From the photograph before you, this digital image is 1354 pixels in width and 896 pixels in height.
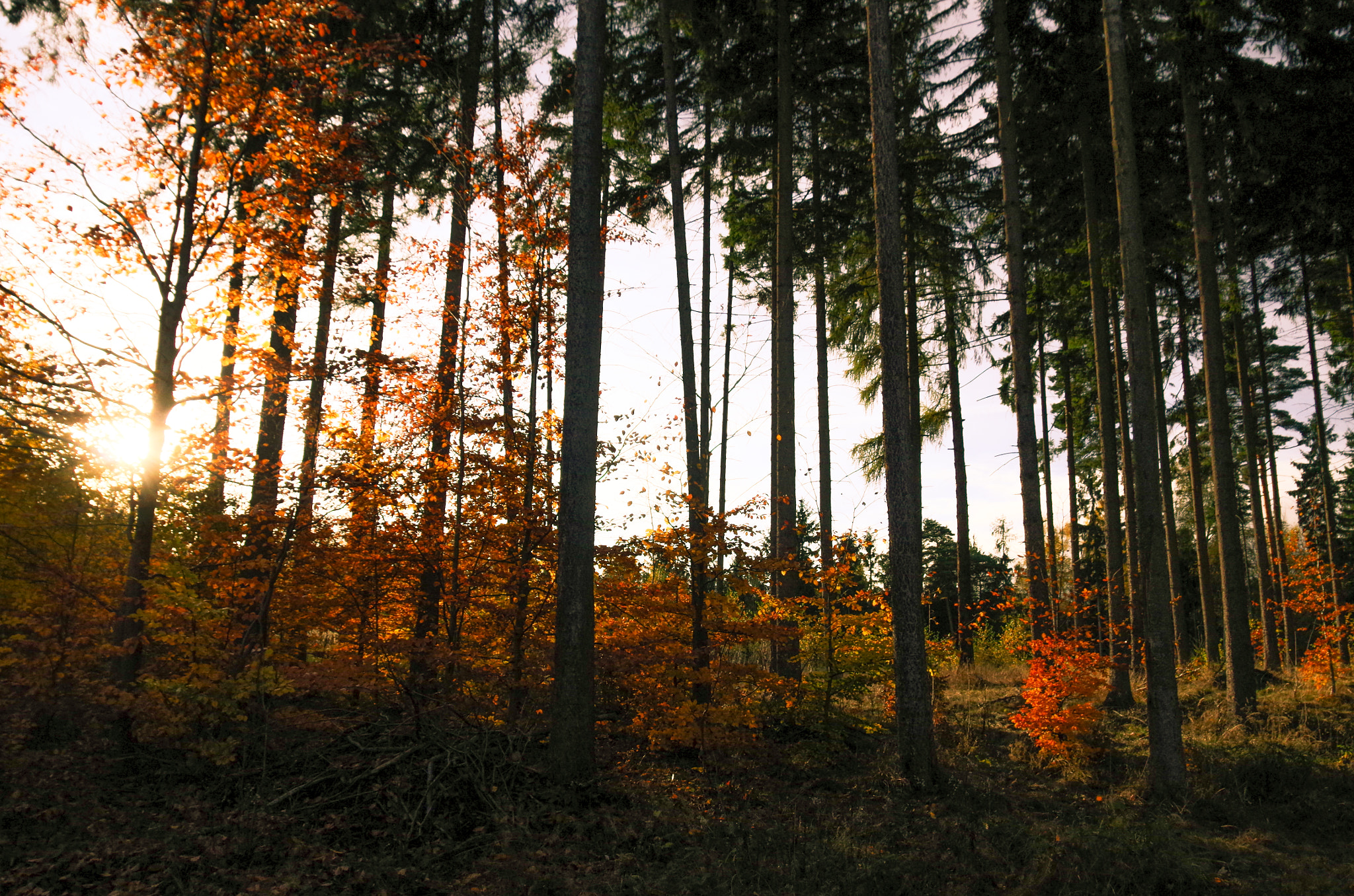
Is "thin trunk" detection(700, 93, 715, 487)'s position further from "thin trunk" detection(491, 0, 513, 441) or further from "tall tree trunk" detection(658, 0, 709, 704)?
Result: "thin trunk" detection(491, 0, 513, 441)

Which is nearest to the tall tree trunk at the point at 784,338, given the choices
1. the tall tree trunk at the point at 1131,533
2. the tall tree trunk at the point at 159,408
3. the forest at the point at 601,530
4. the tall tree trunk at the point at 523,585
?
the forest at the point at 601,530

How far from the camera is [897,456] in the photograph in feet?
26.3

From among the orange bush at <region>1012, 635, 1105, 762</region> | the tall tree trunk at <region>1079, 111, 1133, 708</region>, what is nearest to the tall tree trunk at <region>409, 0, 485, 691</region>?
the orange bush at <region>1012, 635, 1105, 762</region>

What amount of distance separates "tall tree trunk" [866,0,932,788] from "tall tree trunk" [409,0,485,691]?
5.56 meters

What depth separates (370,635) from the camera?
29.9 feet

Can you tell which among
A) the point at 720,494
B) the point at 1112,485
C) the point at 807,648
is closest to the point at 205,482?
the point at 807,648

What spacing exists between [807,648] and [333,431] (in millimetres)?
6897

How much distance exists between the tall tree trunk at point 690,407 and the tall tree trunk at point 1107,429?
6910 mm

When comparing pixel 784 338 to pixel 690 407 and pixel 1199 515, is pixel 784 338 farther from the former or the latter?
pixel 1199 515

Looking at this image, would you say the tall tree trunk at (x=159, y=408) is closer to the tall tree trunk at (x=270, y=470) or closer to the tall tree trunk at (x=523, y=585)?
the tall tree trunk at (x=270, y=470)

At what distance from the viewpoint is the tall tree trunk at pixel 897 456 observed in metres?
7.67

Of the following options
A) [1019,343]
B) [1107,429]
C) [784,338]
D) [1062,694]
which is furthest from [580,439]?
[1107,429]

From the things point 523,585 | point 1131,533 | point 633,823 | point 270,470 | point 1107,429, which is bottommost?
point 633,823

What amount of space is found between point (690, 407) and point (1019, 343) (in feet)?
18.1
